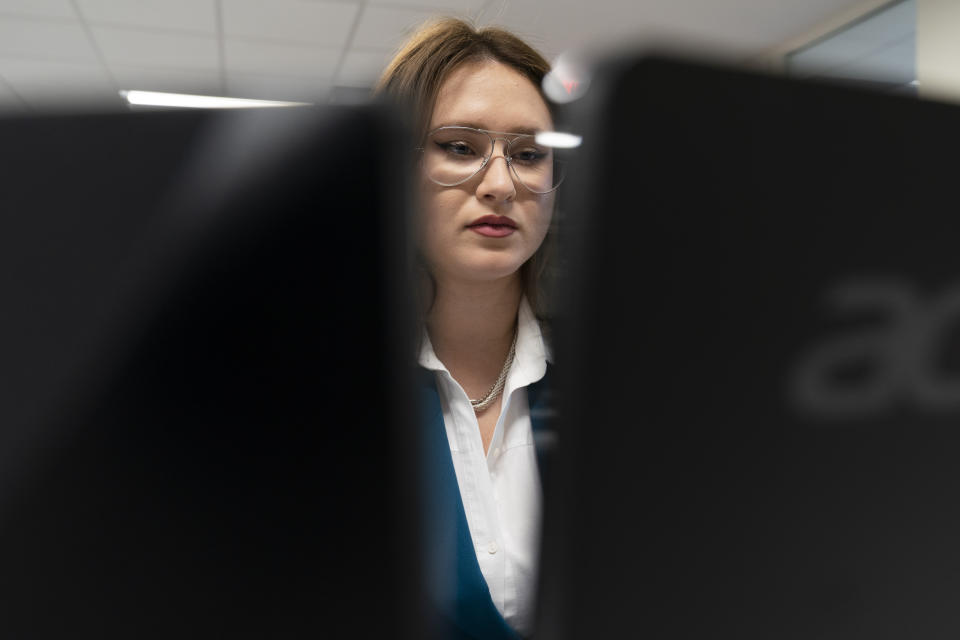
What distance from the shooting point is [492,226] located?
0.67 metres

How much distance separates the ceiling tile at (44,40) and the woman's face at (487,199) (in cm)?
313

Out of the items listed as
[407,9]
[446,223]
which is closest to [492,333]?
[446,223]

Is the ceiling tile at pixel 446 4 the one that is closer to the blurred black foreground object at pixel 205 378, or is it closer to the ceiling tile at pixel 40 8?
the ceiling tile at pixel 40 8

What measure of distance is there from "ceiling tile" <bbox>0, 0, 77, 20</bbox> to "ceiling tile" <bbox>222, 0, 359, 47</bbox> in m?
0.63

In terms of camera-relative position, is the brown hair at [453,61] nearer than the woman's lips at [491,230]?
No

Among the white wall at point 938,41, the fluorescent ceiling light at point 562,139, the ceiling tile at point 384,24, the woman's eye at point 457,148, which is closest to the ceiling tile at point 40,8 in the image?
the ceiling tile at point 384,24

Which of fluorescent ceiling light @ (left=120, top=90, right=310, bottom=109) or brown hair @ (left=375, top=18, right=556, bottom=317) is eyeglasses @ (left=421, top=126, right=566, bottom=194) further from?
fluorescent ceiling light @ (left=120, top=90, right=310, bottom=109)

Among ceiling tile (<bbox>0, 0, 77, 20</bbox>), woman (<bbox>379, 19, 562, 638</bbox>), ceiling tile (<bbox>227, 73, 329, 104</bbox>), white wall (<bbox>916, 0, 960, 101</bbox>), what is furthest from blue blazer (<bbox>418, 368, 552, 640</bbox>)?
ceiling tile (<bbox>0, 0, 77, 20</bbox>)

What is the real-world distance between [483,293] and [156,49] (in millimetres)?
3296

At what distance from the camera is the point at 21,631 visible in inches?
9.6

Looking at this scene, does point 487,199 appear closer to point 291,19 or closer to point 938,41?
point 291,19

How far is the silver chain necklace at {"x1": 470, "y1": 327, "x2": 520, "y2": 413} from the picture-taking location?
33.7 inches

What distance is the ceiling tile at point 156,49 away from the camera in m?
3.27

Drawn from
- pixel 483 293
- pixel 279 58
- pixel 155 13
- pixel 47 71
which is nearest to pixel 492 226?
pixel 483 293
